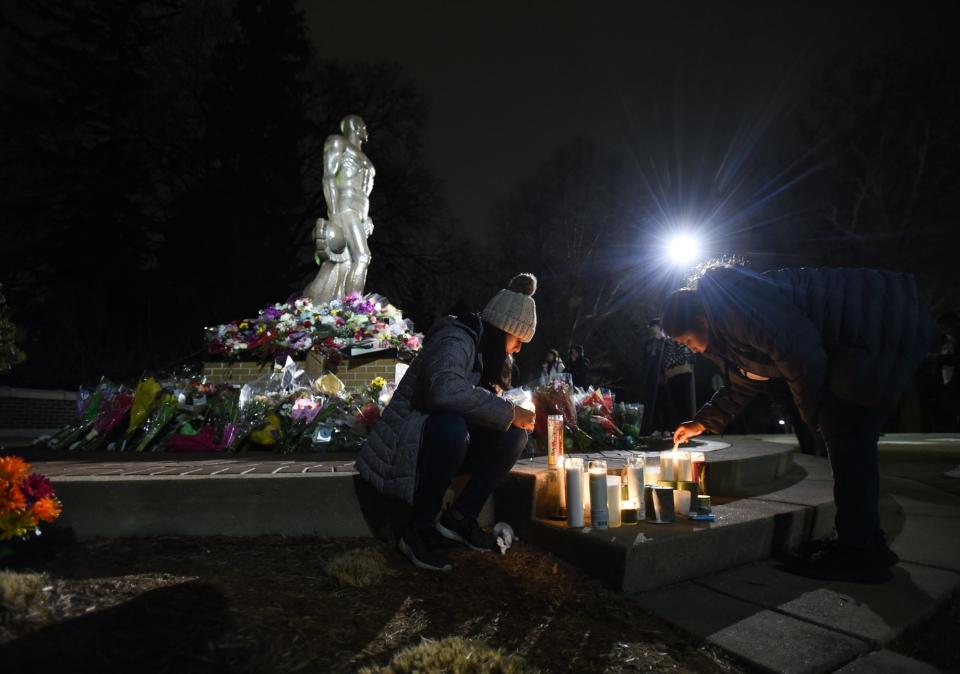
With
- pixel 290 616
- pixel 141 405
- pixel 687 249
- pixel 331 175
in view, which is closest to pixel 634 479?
pixel 290 616

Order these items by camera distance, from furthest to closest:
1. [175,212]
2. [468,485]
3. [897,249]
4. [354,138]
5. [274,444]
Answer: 1. [175,212]
2. [897,249]
3. [354,138]
4. [274,444]
5. [468,485]

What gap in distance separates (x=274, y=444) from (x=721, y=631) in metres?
3.10

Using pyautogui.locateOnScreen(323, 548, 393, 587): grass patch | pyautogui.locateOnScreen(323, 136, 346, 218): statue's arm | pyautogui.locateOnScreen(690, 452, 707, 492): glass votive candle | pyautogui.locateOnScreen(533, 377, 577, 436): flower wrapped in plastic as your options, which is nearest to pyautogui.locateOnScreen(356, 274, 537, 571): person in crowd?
pyautogui.locateOnScreen(323, 548, 393, 587): grass patch

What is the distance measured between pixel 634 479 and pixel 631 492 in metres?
0.06

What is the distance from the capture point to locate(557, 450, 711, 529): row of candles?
2449mm

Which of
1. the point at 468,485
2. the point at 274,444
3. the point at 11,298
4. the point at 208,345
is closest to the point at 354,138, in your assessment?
A: the point at 208,345

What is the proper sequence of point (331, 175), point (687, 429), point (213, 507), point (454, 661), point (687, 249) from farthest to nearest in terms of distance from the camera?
1. point (687, 249)
2. point (331, 175)
3. point (687, 429)
4. point (213, 507)
5. point (454, 661)

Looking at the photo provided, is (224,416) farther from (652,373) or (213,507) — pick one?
(652,373)

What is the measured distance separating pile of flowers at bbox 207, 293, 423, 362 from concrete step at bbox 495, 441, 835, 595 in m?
3.59

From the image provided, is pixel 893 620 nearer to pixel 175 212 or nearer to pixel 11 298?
pixel 11 298

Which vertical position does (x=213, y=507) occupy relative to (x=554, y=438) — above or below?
below

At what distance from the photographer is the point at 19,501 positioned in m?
1.89

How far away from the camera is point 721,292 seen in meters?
2.46

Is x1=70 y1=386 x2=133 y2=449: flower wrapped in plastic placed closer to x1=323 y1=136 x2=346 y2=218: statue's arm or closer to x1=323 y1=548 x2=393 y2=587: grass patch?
x1=323 y1=548 x2=393 y2=587: grass patch
